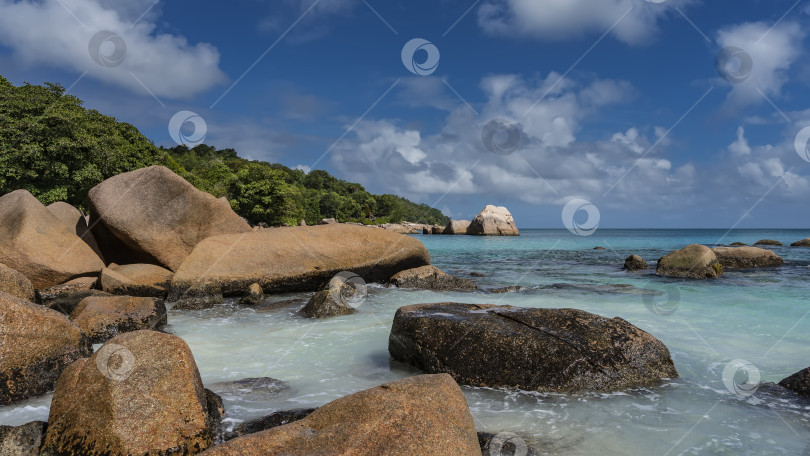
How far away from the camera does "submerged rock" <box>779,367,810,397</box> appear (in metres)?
5.24

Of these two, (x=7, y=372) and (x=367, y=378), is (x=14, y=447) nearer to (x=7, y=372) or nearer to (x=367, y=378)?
(x=7, y=372)

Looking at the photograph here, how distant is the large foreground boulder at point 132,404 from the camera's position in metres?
3.56

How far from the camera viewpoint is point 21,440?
145 inches

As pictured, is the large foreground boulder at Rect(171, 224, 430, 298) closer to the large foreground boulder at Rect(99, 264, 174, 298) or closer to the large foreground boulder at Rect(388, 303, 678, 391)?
the large foreground boulder at Rect(99, 264, 174, 298)

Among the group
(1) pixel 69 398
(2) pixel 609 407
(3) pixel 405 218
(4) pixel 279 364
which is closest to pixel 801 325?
(2) pixel 609 407

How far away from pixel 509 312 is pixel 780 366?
3872mm

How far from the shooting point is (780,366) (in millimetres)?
6629

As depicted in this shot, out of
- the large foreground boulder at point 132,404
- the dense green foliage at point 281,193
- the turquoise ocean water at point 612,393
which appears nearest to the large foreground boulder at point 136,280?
the turquoise ocean water at point 612,393

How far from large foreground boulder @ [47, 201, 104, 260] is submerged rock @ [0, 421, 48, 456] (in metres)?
10.6

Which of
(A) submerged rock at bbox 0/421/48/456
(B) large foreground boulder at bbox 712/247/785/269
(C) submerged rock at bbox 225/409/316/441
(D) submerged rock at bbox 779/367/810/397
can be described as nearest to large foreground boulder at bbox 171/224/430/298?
(A) submerged rock at bbox 0/421/48/456

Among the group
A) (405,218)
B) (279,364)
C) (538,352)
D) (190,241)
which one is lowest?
(279,364)

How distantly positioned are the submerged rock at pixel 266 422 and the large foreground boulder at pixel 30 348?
8.91ft

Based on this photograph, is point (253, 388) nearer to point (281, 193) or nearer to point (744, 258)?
point (744, 258)

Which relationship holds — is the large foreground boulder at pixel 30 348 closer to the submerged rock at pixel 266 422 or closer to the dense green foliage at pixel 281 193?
the submerged rock at pixel 266 422
